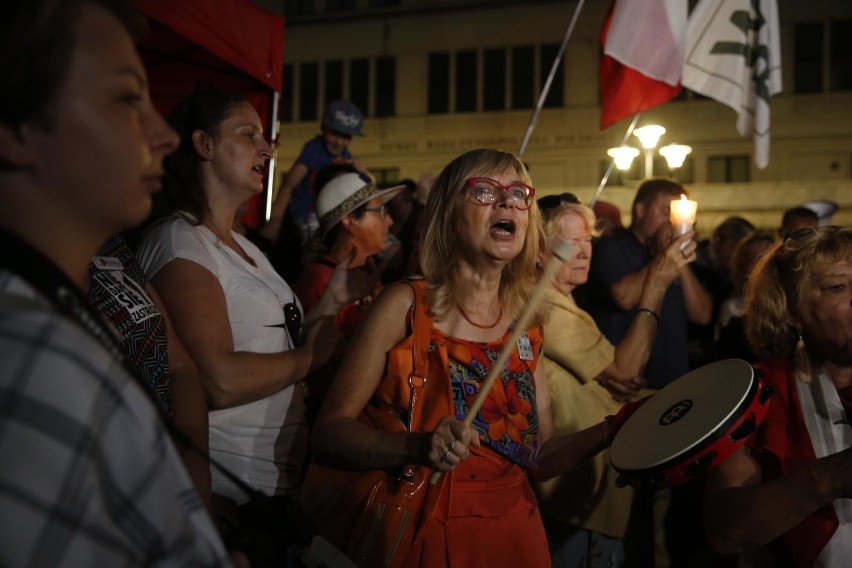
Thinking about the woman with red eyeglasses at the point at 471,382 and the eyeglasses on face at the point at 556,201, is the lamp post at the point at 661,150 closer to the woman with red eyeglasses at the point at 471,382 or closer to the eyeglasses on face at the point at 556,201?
the eyeglasses on face at the point at 556,201

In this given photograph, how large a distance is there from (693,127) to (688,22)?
24.5 metres

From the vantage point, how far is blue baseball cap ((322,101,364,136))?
6.99m

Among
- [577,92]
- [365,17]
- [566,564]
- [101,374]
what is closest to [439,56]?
[365,17]

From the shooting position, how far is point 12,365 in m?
1.05

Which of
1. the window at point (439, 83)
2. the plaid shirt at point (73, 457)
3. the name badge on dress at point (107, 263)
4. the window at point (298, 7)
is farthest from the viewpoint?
the window at point (298, 7)

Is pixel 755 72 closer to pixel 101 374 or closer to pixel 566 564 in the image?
pixel 566 564

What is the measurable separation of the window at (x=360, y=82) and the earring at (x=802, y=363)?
101 feet

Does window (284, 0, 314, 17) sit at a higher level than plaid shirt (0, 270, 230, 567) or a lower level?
higher

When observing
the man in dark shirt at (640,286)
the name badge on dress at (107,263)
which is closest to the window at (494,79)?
the man in dark shirt at (640,286)

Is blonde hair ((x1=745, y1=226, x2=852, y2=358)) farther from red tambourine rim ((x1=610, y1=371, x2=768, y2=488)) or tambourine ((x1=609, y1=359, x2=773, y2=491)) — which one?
red tambourine rim ((x1=610, y1=371, x2=768, y2=488))

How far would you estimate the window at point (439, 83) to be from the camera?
105 ft

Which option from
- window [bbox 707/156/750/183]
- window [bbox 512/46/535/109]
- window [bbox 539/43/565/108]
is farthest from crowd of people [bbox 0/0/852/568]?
window [bbox 512/46/535/109]

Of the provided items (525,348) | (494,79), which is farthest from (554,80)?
(525,348)

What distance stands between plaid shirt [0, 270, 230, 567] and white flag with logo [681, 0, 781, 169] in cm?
586
